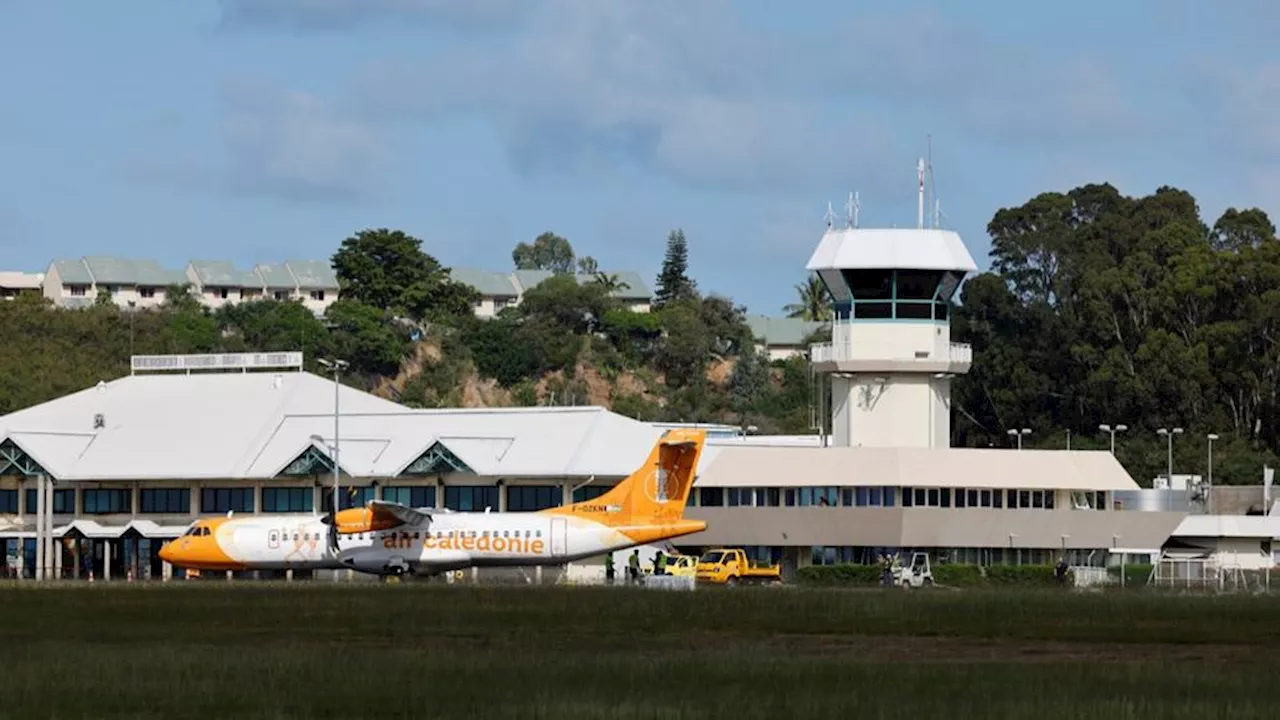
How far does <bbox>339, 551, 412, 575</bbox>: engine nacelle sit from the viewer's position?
302ft

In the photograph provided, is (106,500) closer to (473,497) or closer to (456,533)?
(473,497)

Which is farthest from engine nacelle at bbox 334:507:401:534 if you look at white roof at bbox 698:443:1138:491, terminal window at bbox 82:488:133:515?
terminal window at bbox 82:488:133:515

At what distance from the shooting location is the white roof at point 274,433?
108750 mm

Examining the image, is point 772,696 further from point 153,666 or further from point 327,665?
point 153,666

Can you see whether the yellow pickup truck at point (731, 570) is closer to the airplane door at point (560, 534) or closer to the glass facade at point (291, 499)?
the airplane door at point (560, 534)

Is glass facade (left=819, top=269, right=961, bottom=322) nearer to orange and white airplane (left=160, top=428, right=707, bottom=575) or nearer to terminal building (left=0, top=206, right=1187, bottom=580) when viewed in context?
terminal building (left=0, top=206, right=1187, bottom=580)

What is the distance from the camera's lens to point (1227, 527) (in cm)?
11575

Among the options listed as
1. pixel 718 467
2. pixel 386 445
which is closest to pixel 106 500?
pixel 386 445

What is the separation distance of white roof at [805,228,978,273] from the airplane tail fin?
22584 millimetres

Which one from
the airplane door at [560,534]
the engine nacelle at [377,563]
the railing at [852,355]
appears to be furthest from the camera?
the railing at [852,355]

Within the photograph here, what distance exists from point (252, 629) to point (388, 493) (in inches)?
2154

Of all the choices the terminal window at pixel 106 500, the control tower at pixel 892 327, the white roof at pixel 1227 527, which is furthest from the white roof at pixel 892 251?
the terminal window at pixel 106 500

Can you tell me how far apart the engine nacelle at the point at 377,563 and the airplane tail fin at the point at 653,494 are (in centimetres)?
690

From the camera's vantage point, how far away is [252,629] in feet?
188
